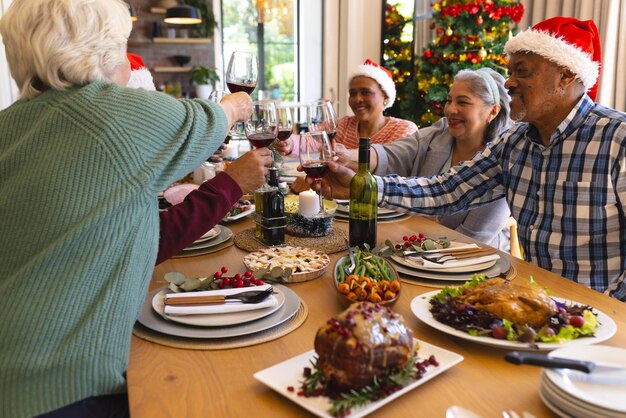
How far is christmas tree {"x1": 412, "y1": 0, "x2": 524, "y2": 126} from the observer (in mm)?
4473

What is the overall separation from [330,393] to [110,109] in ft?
2.05

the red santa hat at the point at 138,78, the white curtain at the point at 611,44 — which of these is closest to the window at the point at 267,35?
the white curtain at the point at 611,44

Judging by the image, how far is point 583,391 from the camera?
0.85m

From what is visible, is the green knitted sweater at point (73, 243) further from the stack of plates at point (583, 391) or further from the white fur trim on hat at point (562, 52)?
the white fur trim on hat at point (562, 52)

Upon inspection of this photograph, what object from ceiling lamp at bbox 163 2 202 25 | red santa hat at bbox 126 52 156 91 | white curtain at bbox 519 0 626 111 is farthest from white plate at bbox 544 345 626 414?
ceiling lamp at bbox 163 2 202 25

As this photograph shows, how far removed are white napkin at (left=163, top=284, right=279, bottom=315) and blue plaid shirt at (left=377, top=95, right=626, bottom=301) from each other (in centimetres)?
83

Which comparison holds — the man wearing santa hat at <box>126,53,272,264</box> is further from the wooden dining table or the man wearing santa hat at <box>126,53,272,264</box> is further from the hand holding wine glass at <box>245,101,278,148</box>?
the wooden dining table

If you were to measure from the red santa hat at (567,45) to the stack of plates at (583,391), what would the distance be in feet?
3.72

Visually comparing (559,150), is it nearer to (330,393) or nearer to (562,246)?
(562,246)

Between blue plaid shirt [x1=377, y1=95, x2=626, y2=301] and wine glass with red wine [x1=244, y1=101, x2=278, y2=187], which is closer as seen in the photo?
wine glass with red wine [x1=244, y1=101, x2=278, y2=187]

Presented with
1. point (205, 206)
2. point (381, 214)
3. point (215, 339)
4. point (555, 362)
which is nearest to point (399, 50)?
point (381, 214)

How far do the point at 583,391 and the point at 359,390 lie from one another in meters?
0.33

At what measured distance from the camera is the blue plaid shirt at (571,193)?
1.69 metres

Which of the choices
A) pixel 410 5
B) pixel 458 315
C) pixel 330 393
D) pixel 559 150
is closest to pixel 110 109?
pixel 330 393
